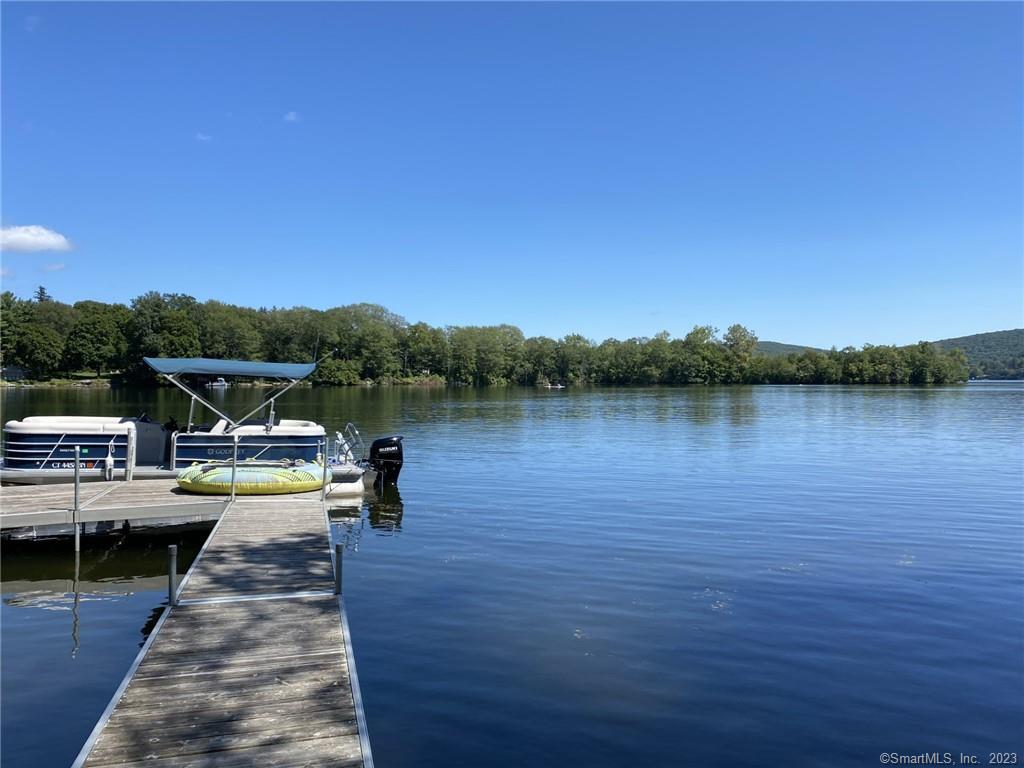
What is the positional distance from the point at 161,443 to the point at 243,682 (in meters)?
12.5

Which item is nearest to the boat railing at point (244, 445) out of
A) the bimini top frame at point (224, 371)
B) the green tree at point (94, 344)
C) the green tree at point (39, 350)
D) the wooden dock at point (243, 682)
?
the bimini top frame at point (224, 371)

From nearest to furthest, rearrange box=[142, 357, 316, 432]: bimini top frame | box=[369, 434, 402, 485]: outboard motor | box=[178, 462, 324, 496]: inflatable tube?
1. box=[178, 462, 324, 496]: inflatable tube
2. box=[142, 357, 316, 432]: bimini top frame
3. box=[369, 434, 402, 485]: outboard motor

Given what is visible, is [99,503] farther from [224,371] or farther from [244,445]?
[224,371]

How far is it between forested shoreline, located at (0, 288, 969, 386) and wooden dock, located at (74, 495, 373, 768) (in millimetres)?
93928

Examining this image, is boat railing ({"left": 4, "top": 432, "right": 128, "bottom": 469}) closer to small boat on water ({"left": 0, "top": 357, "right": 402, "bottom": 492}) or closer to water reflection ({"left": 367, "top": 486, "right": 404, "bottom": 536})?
small boat on water ({"left": 0, "top": 357, "right": 402, "bottom": 492})

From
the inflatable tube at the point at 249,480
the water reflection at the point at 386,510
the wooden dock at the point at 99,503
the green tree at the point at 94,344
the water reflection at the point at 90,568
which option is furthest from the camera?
→ the green tree at the point at 94,344

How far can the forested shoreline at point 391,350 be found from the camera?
9319 centimetres

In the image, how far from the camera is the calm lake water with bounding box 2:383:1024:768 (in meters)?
6.37

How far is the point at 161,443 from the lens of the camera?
16.8 metres

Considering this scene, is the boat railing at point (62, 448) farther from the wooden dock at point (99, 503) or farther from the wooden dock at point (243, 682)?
the wooden dock at point (243, 682)

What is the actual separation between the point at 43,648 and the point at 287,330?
4199 inches

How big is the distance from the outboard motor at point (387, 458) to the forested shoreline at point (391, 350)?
8306cm

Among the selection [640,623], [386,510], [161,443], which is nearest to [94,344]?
[161,443]

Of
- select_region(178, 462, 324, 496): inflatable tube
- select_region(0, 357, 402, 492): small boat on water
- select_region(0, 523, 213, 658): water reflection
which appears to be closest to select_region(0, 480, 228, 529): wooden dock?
select_region(178, 462, 324, 496): inflatable tube
